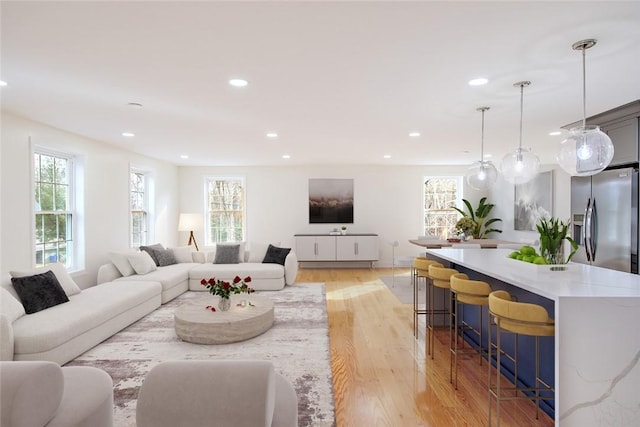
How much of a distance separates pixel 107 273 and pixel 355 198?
18.2 ft

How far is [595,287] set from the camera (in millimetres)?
2197

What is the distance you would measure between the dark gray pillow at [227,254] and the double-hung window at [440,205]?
15.5 feet

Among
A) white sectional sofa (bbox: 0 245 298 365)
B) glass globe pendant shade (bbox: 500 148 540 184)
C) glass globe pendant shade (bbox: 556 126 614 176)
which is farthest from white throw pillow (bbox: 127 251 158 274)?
glass globe pendant shade (bbox: 556 126 614 176)

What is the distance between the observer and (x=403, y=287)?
6.60 metres

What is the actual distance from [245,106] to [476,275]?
3.03m

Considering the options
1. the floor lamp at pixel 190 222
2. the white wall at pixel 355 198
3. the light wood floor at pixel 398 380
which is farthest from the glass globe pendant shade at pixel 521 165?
the floor lamp at pixel 190 222

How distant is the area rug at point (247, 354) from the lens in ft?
8.52

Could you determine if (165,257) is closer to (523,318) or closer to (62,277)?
(62,277)

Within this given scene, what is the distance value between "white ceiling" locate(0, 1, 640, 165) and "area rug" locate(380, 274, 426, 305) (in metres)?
2.67

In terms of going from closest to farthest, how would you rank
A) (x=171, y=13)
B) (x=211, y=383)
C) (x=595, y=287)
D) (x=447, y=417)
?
(x=211, y=383), (x=171, y=13), (x=595, y=287), (x=447, y=417)

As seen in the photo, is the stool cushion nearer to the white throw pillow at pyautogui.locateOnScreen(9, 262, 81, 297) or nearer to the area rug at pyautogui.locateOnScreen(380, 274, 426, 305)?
the area rug at pyautogui.locateOnScreen(380, 274, 426, 305)

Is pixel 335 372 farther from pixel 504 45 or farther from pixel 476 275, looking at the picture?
pixel 504 45

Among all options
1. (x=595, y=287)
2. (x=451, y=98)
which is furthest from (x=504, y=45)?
(x=595, y=287)


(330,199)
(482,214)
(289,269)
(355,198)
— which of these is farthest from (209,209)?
(482,214)
